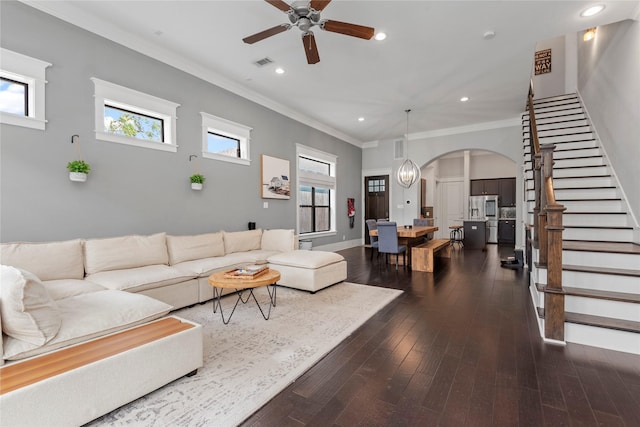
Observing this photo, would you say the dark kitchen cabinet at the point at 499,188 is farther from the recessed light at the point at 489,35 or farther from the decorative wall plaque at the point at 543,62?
the recessed light at the point at 489,35

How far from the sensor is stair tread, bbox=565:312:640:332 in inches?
90.7

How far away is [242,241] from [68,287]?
242 cm

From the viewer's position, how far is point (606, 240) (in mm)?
3480

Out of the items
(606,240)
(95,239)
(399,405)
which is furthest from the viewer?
(606,240)

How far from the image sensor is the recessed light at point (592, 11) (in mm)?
3342

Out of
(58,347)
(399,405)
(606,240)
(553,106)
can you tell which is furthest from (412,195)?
(58,347)

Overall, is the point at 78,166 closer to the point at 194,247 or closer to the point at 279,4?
the point at 194,247

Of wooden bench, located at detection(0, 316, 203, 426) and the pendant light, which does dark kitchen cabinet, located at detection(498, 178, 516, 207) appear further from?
wooden bench, located at detection(0, 316, 203, 426)

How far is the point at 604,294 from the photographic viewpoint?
2.56m

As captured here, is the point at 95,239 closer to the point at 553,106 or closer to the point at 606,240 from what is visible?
the point at 606,240

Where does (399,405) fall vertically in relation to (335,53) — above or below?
below

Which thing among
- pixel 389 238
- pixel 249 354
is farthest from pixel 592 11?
pixel 249 354

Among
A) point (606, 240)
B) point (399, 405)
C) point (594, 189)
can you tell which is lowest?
point (399, 405)

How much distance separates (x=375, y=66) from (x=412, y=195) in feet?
16.1
